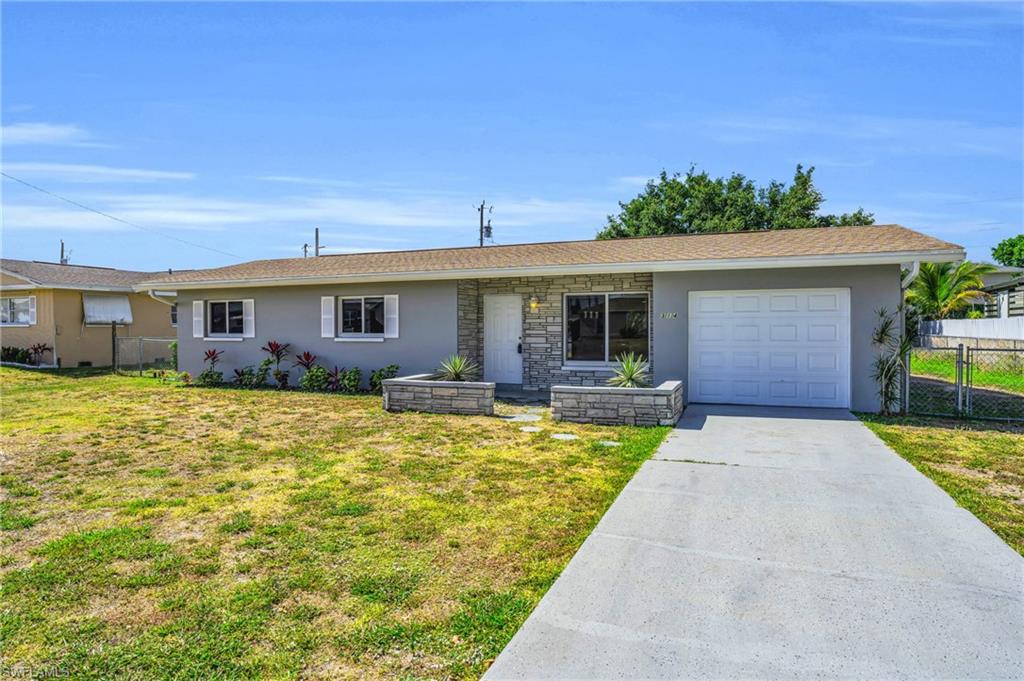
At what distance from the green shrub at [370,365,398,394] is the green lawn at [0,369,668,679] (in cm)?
468

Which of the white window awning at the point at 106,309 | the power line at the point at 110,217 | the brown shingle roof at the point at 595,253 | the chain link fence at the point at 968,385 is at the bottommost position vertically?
the chain link fence at the point at 968,385

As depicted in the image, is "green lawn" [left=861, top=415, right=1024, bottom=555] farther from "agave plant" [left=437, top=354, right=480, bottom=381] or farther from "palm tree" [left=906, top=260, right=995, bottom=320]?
"palm tree" [left=906, top=260, right=995, bottom=320]

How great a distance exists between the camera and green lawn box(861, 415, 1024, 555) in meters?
4.68

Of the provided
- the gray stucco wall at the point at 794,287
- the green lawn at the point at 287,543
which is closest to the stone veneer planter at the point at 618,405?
the green lawn at the point at 287,543

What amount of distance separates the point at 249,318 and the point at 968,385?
1472 centimetres

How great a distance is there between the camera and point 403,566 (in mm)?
3693

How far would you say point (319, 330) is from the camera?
1402 cm

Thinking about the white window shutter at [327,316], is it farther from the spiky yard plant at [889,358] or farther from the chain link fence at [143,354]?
the spiky yard plant at [889,358]

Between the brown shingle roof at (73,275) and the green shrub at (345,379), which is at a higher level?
the brown shingle roof at (73,275)

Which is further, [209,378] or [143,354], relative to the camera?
[143,354]

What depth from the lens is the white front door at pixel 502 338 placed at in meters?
12.9

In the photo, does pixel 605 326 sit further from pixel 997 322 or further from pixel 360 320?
pixel 997 322

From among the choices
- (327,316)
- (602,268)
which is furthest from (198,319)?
(602,268)

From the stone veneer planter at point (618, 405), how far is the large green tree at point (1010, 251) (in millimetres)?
51533
